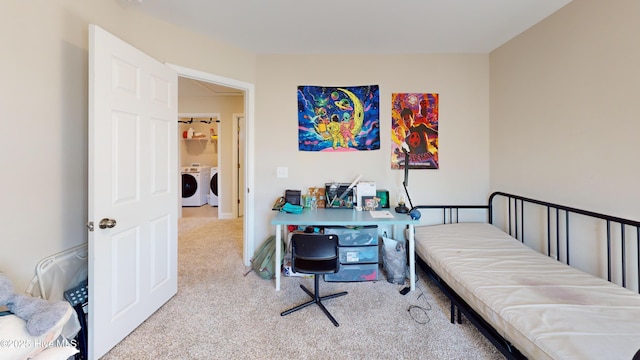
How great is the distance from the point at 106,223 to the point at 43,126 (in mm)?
650

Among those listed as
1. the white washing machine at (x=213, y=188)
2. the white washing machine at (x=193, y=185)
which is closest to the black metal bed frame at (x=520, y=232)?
the white washing machine at (x=213, y=188)

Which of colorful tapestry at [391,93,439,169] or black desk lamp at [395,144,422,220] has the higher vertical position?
colorful tapestry at [391,93,439,169]

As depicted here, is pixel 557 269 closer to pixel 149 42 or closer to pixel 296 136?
pixel 296 136

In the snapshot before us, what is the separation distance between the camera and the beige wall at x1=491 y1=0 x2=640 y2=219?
5.32 ft

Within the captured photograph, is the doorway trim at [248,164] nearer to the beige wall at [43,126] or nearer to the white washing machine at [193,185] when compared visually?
the beige wall at [43,126]

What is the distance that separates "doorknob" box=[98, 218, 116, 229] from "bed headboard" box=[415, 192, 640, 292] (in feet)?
9.20

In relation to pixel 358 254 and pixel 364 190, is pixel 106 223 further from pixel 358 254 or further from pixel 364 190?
pixel 364 190

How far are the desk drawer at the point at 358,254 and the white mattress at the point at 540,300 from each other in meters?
0.53

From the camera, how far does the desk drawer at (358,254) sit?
2.51m

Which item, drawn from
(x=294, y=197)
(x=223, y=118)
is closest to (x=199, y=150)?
(x=223, y=118)

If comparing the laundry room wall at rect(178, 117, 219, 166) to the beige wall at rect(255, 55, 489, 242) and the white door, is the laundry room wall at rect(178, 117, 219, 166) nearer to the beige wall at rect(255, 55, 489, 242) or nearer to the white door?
the beige wall at rect(255, 55, 489, 242)

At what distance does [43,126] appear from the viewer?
144 cm

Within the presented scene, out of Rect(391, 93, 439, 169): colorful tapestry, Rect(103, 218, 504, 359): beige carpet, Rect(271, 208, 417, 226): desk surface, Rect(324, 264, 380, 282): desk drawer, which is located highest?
Rect(391, 93, 439, 169): colorful tapestry

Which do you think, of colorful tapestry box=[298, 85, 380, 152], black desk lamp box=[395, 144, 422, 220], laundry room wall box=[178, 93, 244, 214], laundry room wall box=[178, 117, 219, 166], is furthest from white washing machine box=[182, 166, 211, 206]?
black desk lamp box=[395, 144, 422, 220]
